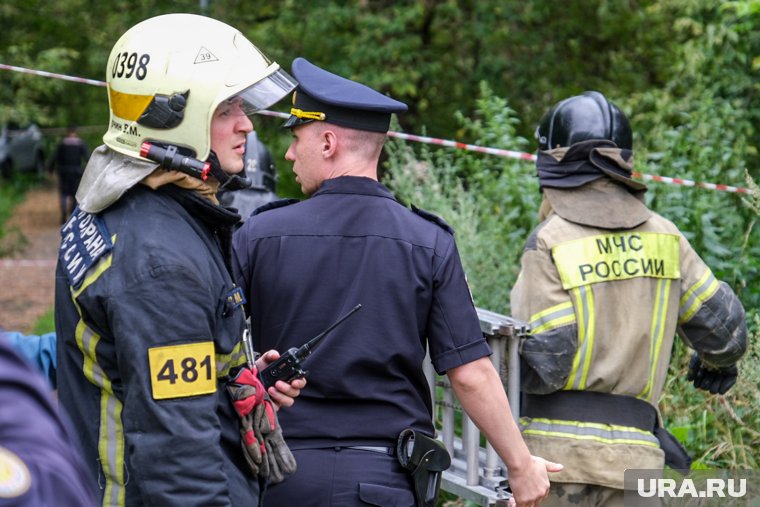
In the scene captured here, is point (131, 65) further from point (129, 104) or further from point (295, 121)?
point (295, 121)

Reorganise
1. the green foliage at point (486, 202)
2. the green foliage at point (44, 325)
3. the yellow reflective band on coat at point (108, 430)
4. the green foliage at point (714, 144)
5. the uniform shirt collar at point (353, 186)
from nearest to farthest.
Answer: the yellow reflective band on coat at point (108, 430), the uniform shirt collar at point (353, 186), the green foliage at point (714, 144), the green foliage at point (486, 202), the green foliage at point (44, 325)

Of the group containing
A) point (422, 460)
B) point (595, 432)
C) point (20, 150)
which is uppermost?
point (422, 460)

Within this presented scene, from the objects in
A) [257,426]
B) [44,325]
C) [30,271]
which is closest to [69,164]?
[30,271]

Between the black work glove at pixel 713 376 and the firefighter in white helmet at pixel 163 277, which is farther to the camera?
the black work glove at pixel 713 376

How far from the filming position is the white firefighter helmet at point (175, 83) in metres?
2.63

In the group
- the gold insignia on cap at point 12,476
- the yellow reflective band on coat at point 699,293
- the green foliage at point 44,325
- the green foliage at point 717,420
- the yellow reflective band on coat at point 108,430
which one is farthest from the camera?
the green foliage at point 44,325

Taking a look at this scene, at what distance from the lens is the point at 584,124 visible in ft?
13.1

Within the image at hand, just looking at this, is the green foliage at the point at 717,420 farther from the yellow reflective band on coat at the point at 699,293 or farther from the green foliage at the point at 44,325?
the green foliage at the point at 44,325

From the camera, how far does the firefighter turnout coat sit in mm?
3758

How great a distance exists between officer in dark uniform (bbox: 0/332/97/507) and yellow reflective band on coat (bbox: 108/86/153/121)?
61.5 inches

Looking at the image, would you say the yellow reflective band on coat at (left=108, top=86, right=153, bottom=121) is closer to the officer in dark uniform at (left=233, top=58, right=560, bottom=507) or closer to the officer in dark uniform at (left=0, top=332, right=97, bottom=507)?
the officer in dark uniform at (left=233, top=58, right=560, bottom=507)

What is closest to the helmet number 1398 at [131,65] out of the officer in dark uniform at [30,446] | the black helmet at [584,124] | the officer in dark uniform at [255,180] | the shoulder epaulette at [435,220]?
the shoulder epaulette at [435,220]

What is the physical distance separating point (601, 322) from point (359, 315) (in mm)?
1066

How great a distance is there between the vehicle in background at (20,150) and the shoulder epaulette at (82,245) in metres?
26.2
